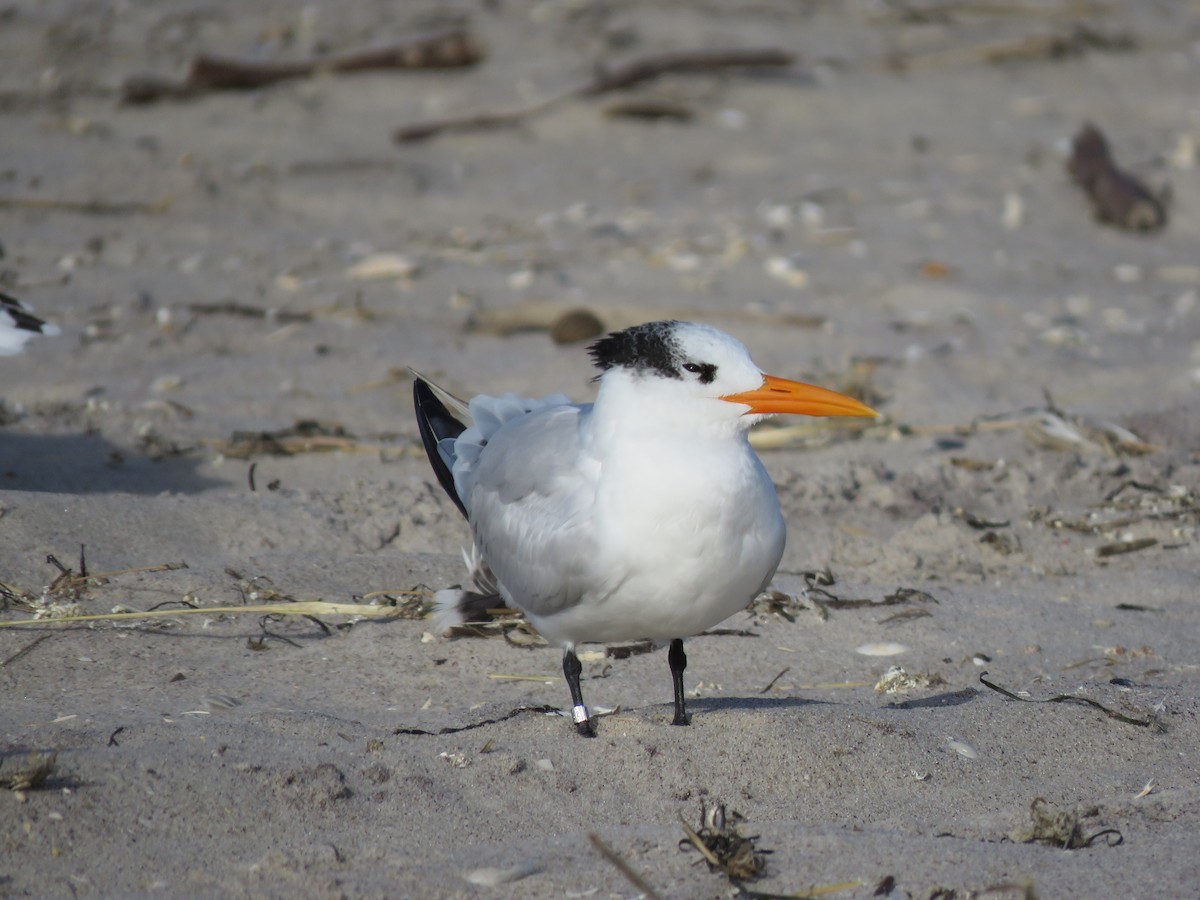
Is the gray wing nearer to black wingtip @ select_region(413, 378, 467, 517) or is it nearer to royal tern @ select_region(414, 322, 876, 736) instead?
royal tern @ select_region(414, 322, 876, 736)

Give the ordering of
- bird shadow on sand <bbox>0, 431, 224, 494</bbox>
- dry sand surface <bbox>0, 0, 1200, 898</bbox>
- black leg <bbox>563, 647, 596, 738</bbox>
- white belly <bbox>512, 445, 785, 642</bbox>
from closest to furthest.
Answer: dry sand surface <bbox>0, 0, 1200, 898</bbox>, white belly <bbox>512, 445, 785, 642</bbox>, black leg <bbox>563, 647, 596, 738</bbox>, bird shadow on sand <bbox>0, 431, 224, 494</bbox>

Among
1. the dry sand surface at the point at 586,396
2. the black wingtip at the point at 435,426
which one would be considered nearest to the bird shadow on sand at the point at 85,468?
the dry sand surface at the point at 586,396

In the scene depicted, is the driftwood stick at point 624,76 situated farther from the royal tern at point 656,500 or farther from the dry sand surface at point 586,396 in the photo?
the royal tern at point 656,500

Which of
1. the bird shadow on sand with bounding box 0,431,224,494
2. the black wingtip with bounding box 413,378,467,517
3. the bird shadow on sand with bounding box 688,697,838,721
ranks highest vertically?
the black wingtip with bounding box 413,378,467,517

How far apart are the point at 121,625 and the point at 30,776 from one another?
113 cm

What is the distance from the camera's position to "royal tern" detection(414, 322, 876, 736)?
115 inches

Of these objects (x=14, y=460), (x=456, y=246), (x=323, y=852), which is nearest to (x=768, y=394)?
(x=323, y=852)

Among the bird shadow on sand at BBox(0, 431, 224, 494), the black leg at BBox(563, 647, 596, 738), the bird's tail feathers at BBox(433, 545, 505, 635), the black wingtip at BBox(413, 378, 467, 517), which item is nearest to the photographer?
the black leg at BBox(563, 647, 596, 738)

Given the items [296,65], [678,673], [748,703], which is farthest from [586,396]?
[296,65]

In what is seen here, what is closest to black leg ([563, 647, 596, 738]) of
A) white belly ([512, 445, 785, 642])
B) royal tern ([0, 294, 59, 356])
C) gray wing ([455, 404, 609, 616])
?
gray wing ([455, 404, 609, 616])

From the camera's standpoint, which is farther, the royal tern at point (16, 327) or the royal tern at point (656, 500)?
the royal tern at point (16, 327)

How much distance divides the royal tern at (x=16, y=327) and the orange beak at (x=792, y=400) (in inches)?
101

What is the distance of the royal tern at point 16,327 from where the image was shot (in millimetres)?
4394

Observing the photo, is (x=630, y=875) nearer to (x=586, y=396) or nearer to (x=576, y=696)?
(x=576, y=696)
